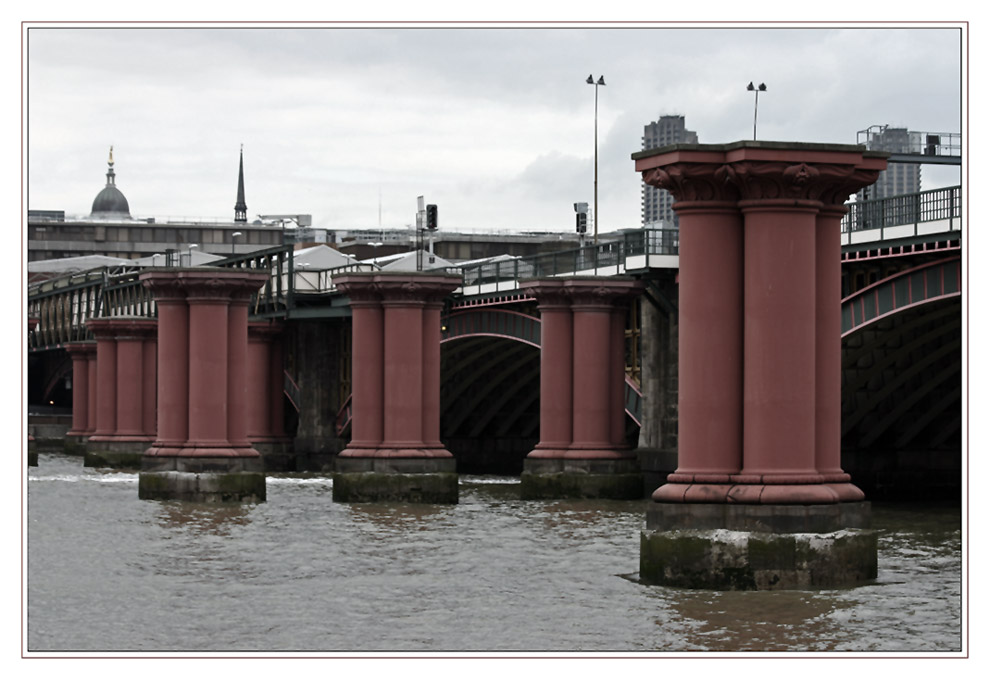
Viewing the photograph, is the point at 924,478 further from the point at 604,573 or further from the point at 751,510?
Answer: the point at 751,510

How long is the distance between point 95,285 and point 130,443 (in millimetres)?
41250

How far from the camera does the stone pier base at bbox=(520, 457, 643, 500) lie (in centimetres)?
5831

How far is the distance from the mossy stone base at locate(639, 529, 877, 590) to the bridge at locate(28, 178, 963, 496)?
9.44 meters

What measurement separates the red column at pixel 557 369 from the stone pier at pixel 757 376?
29964 mm

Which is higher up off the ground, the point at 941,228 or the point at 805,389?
the point at 941,228

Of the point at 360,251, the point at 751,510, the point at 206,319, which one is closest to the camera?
the point at 751,510

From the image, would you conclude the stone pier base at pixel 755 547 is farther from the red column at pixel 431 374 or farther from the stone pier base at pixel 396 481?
the red column at pixel 431 374

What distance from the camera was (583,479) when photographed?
58438 millimetres

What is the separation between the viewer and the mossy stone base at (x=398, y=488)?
53812 millimetres

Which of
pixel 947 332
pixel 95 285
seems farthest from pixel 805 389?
pixel 95 285

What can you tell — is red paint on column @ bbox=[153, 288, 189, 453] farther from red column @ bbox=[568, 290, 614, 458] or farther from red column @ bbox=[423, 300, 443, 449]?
red column @ bbox=[568, 290, 614, 458]

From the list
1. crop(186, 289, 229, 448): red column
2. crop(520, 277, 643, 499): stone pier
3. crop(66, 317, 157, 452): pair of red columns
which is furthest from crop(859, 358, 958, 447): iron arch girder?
crop(66, 317, 157, 452): pair of red columns

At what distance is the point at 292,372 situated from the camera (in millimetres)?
90312

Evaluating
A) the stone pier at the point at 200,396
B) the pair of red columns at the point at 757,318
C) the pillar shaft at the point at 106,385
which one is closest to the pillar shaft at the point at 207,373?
the stone pier at the point at 200,396
